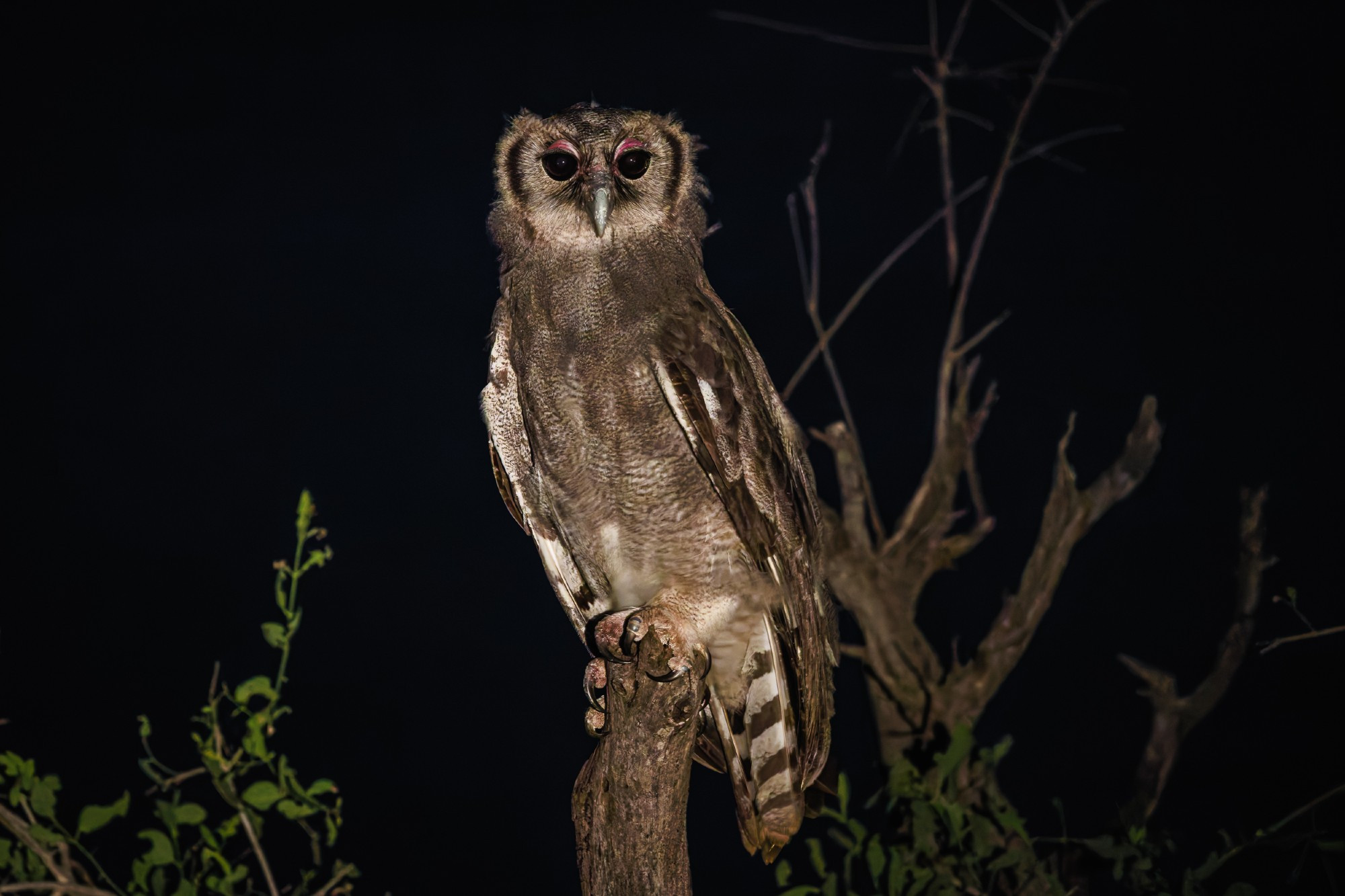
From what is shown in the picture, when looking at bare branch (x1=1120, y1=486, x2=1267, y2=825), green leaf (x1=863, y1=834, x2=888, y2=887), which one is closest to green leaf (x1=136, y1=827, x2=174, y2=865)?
green leaf (x1=863, y1=834, x2=888, y2=887)

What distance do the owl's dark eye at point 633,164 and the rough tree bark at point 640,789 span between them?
670mm

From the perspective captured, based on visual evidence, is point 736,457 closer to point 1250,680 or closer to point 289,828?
point 289,828

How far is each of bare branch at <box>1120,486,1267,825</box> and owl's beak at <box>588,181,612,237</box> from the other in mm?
1499

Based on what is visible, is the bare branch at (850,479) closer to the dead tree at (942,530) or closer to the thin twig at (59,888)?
the dead tree at (942,530)

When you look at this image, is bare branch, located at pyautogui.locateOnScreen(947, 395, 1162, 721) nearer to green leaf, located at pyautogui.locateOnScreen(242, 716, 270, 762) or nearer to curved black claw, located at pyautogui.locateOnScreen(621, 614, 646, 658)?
curved black claw, located at pyautogui.locateOnScreen(621, 614, 646, 658)

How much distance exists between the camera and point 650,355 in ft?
4.87

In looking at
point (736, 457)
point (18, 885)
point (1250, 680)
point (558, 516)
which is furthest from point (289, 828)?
point (1250, 680)

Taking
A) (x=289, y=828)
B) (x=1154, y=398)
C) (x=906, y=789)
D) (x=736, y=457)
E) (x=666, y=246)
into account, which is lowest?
(x=289, y=828)

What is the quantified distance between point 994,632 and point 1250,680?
85 centimetres

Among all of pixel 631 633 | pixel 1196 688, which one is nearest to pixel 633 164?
pixel 631 633

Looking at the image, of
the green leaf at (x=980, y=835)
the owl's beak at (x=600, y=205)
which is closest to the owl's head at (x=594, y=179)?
the owl's beak at (x=600, y=205)

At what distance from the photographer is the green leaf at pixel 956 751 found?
178 centimetres

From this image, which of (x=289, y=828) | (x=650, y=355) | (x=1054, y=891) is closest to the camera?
(x=650, y=355)

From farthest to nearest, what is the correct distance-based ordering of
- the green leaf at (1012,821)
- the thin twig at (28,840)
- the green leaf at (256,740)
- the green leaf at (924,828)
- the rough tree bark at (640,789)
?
the green leaf at (924,828) < the green leaf at (1012,821) < the green leaf at (256,740) < the thin twig at (28,840) < the rough tree bark at (640,789)
